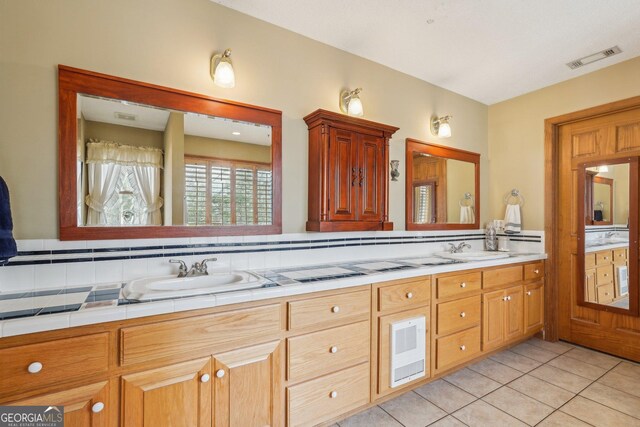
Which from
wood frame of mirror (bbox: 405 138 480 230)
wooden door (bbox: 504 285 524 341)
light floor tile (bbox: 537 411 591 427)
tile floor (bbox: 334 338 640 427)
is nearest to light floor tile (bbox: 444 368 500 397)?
tile floor (bbox: 334 338 640 427)

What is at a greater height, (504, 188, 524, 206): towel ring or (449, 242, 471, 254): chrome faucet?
(504, 188, 524, 206): towel ring

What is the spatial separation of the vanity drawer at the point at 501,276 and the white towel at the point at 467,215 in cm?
68

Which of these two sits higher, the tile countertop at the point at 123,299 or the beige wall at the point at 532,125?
the beige wall at the point at 532,125

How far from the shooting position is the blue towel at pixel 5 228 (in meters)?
1.32

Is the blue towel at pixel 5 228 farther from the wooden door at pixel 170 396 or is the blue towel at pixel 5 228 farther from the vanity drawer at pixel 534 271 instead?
the vanity drawer at pixel 534 271

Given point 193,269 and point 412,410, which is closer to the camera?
point 193,269

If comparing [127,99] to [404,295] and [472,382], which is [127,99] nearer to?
[404,295]

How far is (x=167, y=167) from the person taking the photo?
183 centimetres

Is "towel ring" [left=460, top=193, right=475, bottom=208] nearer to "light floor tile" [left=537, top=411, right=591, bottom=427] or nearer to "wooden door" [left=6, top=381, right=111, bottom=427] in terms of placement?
"light floor tile" [left=537, top=411, right=591, bottom=427]

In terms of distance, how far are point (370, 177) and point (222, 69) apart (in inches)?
48.9

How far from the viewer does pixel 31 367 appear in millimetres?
1068

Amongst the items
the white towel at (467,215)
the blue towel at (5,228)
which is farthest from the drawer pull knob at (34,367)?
the white towel at (467,215)

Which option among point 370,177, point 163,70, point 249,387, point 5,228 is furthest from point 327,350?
point 163,70

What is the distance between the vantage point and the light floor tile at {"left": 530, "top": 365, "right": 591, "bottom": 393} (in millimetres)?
2242
